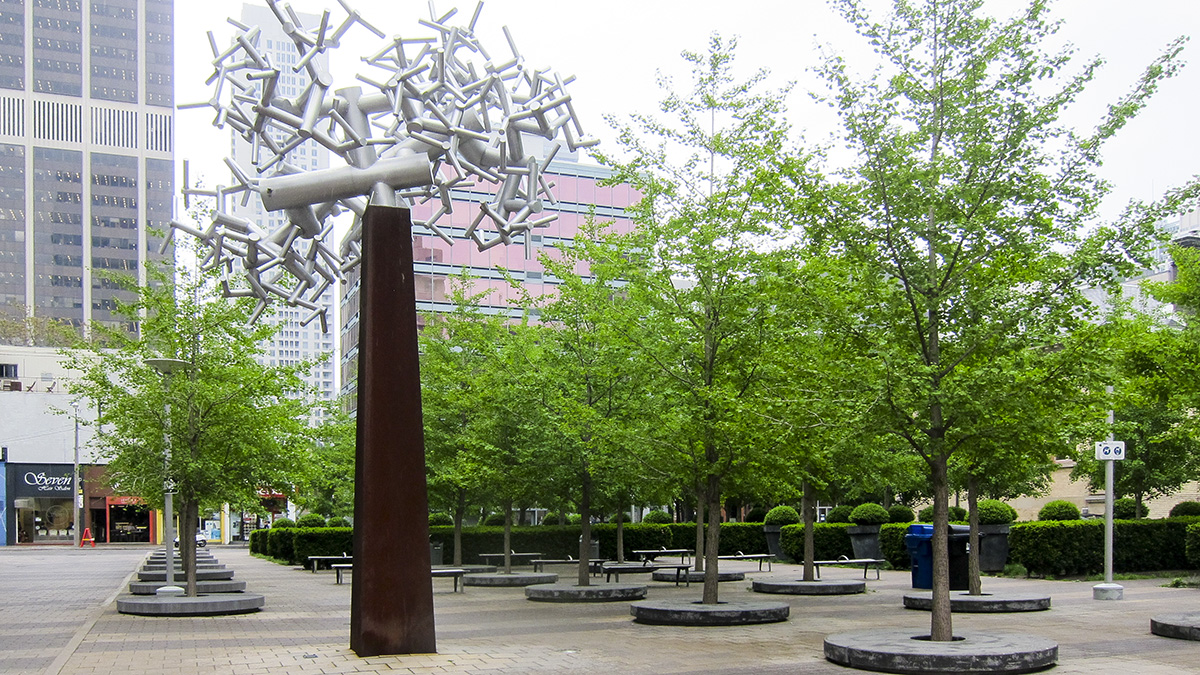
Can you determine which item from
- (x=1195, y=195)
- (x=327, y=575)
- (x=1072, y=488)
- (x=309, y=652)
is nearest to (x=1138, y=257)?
(x=1195, y=195)

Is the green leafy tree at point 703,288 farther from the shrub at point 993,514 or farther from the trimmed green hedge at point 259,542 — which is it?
the trimmed green hedge at point 259,542

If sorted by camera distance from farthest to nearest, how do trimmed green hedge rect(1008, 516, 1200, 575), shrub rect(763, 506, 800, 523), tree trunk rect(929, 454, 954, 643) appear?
1. shrub rect(763, 506, 800, 523)
2. trimmed green hedge rect(1008, 516, 1200, 575)
3. tree trunk rect(929, 454, 954, 643)

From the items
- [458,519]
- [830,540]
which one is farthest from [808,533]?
[458,519]

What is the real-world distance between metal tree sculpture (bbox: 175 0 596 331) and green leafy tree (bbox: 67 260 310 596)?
221 inches

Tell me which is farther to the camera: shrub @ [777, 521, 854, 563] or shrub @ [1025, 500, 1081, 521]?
shrub @ [777, 521, 854, 563]

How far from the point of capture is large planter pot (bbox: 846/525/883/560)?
30141 millimetres

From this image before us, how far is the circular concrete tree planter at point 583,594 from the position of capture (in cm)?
2111

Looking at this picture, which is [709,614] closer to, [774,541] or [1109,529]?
[1109,529]

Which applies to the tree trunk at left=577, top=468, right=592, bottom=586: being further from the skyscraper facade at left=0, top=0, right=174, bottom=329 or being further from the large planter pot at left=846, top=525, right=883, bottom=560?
the skyscraper facade at left=0, top=0, right=174, bottom=329

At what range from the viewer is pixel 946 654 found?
1137 centimetres

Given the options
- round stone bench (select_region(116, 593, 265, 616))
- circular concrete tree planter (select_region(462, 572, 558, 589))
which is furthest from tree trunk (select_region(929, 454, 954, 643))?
circular concrete tree planter (select_region(462, 572, 558, 589))

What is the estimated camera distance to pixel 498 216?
13188mm

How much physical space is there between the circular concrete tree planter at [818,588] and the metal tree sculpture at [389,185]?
11602 millimetres

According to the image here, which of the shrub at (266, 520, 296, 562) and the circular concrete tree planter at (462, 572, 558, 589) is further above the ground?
the circular concrete tree planter at (462, 572, 558, 589)
